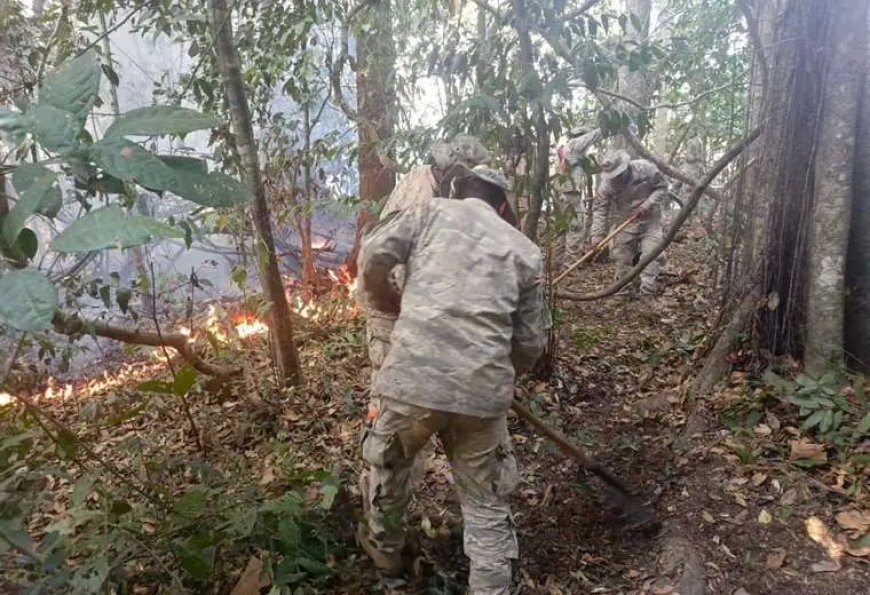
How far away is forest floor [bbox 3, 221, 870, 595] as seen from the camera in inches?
120

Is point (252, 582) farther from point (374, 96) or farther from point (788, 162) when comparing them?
point (374, 96)

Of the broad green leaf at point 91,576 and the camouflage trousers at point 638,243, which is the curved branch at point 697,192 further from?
the broad green leaf at point 91,576

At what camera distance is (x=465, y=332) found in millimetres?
2652

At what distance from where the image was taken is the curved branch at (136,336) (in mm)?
3289

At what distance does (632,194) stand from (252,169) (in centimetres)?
534

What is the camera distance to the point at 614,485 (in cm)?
363

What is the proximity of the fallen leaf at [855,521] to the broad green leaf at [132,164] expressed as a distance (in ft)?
11.5

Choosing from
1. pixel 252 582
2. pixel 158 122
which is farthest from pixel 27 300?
pixel 252 582

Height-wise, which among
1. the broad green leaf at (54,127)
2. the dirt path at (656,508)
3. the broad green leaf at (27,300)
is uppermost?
the broad green leaf at (54,127)

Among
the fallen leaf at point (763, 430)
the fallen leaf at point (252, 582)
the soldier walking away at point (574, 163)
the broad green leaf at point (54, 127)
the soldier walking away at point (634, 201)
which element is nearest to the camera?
the broad green leaf at point (54, 127)

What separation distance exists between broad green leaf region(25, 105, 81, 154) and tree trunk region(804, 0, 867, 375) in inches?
168

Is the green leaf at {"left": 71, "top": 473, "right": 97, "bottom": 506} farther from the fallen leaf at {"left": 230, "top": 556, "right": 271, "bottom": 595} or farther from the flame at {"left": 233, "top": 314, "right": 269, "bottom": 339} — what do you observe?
the flame at {"left": 233, "top": 314, "right": 269, "bottom": 339}

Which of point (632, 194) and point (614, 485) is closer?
point (614, 485)

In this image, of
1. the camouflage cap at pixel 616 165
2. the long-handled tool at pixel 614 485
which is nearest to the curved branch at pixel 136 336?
the long-handled tool at pixel 614 485
